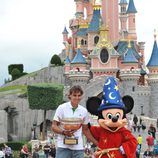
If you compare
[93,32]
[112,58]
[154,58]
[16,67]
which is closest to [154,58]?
[154,58]

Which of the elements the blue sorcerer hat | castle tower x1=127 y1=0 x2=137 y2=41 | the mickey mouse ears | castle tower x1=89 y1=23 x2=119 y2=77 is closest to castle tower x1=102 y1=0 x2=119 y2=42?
castle tower x1=127 y1=0 x2=137 y2=41

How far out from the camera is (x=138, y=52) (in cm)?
5947

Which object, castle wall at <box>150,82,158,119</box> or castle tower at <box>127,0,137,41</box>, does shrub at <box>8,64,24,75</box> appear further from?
castle wall at <box>150,82,158,119</box>

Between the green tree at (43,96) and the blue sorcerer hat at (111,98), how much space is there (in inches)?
1493

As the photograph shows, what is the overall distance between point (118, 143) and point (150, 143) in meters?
14.1

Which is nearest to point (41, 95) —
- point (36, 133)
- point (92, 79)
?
point (36, 133)

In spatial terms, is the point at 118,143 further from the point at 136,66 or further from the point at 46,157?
the point at 136,66

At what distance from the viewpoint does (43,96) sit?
155 feet

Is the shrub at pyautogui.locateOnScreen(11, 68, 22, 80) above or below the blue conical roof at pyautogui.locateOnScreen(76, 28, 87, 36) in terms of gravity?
below

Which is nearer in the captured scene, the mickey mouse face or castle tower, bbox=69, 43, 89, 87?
the mickey mouse face

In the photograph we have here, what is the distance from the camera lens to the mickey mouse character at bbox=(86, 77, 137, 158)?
8516mm

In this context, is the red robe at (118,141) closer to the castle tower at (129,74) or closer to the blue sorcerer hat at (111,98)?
the blue sorcerer hat at (111,98)

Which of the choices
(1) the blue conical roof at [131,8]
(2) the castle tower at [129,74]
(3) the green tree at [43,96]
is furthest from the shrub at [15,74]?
(3) the green tree at [43,96]

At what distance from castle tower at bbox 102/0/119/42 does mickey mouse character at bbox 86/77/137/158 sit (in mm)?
48805
